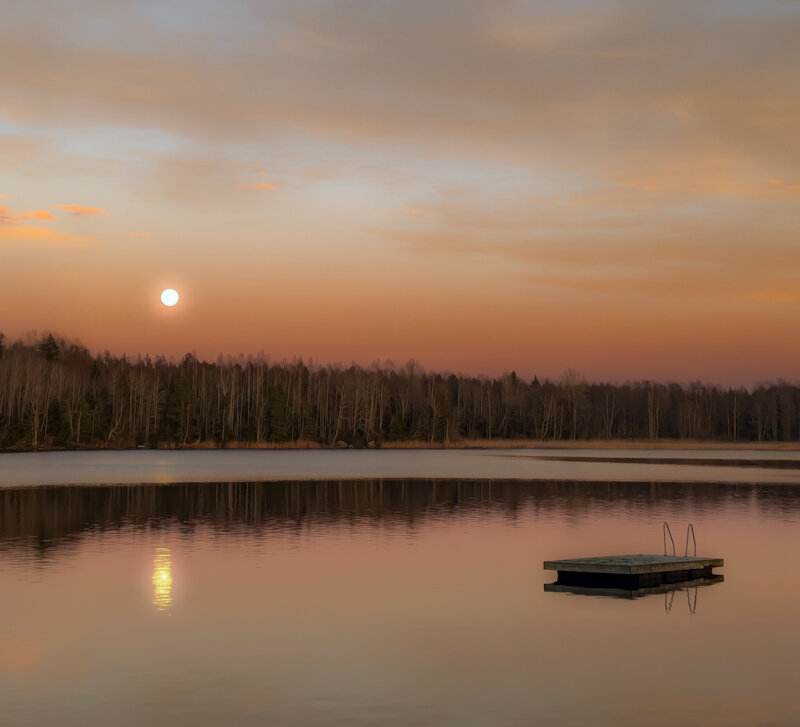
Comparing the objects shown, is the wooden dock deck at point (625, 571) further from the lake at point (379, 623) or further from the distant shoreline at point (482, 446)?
the distant shoreline at point (482, 446)

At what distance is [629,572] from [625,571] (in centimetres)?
8

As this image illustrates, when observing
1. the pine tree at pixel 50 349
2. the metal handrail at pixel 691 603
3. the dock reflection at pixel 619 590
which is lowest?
the metal handrail at pixel 691 603

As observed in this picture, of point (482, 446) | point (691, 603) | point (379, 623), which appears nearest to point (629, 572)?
point (691, 603)

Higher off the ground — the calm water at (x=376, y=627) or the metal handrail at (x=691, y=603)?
the calm water at (x=376, y=627)

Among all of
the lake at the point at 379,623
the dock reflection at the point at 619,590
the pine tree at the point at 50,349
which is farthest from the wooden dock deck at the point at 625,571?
the pine tree at the point at 50,349

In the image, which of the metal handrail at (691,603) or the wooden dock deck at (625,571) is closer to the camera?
the metal handrail at (691,603)

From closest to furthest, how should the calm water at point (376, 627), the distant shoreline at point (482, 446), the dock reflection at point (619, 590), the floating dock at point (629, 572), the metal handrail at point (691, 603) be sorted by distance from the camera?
the calm water at point (376, 627) → the metal handrail at point (691, 603) → the dock reflection at point (619, 590) → the floating dock at point (629, 572) → the distant shoreline at point (482, 446)

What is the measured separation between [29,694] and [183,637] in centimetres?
360

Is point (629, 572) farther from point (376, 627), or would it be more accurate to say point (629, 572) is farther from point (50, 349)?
point (50, 349)

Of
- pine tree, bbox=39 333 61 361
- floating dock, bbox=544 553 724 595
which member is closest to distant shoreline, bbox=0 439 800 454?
pine tree, bbox=39 333 61 361

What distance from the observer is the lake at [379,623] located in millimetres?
12328

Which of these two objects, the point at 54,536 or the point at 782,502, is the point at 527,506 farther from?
the point at 54,536

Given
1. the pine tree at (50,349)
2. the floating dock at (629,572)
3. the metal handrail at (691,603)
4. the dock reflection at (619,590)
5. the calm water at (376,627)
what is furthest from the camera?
the pine tree at (50,349)

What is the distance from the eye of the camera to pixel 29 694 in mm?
12562
